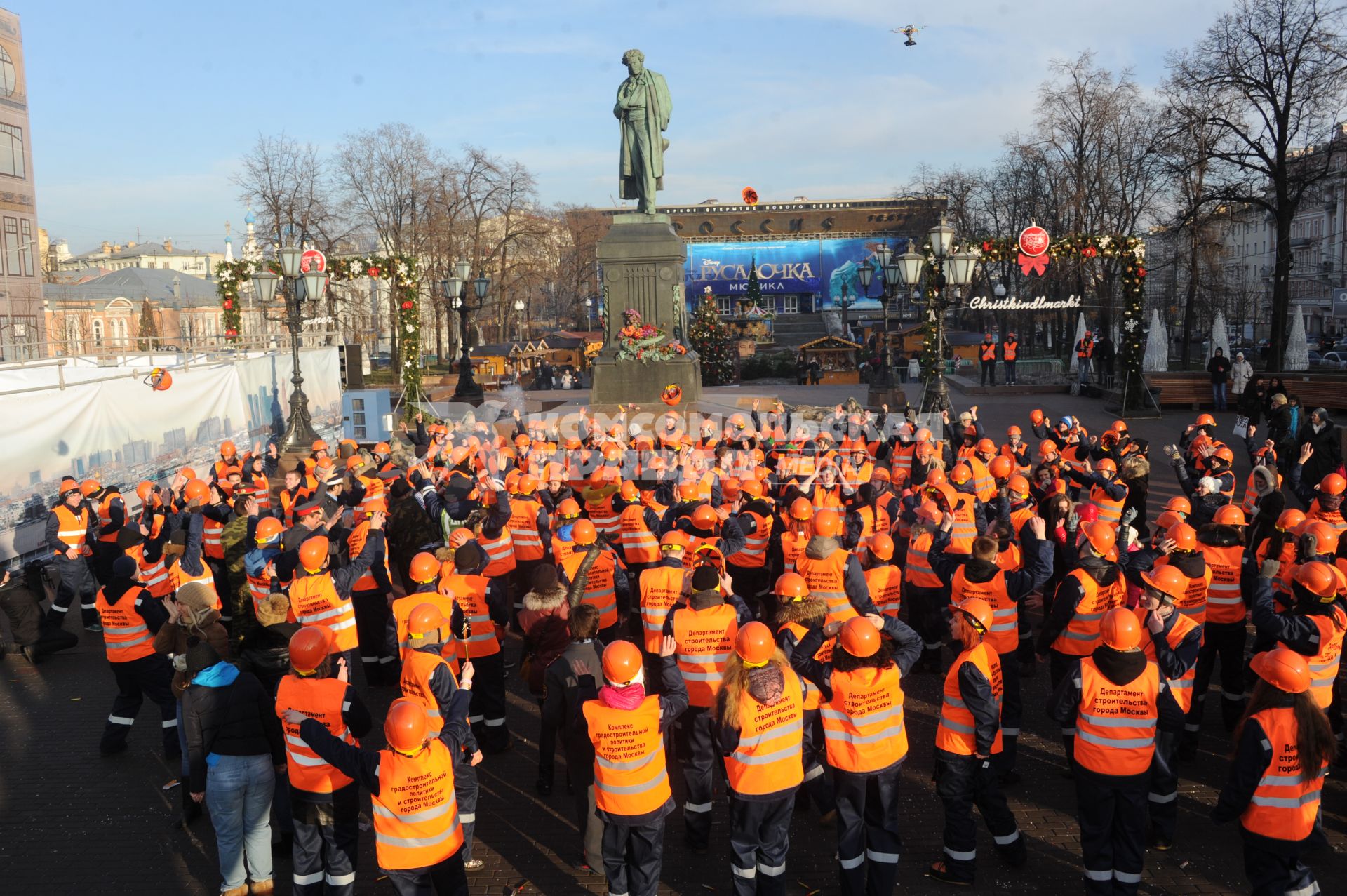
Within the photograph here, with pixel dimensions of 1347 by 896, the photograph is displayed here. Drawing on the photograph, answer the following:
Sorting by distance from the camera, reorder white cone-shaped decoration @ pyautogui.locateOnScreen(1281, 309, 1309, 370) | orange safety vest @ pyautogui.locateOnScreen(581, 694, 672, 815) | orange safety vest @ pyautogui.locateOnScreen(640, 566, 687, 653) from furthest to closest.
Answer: white cone-shaped decoration @ pyautogui.locateOnScreen(1281, 309, 1309, 370) < orange safety vest @ pyautogui.locateOnScreen(640, 566, 687, 653) < orange safety vest @ pyautogui.locateOnScreen(581, 694, 672, 815)

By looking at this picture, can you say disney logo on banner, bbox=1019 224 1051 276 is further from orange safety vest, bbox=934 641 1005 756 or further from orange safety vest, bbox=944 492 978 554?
orange safety vest, bbox=934 641 1005 756

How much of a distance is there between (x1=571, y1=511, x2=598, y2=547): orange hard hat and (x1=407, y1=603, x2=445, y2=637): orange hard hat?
1996 mm

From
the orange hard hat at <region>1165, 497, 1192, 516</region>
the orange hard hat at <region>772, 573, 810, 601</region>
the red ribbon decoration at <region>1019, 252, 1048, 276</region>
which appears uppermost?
the red ribbon decoration at <region>1019, 252, 1048, 276</region>

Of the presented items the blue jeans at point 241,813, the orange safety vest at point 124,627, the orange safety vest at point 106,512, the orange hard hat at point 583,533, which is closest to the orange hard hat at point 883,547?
the orange hard hat at point 583,533

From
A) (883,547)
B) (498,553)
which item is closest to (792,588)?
(883,547)

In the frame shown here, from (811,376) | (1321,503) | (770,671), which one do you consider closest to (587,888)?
(770,671)

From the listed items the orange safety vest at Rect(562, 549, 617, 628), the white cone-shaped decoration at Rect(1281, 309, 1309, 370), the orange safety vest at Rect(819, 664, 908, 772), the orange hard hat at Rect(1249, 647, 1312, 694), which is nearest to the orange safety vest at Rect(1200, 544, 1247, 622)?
the orange hard hat at Rect(1249, 647, 1312, 694)

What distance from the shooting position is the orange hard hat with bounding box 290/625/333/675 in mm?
5207

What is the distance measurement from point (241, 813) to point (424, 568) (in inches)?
72.4

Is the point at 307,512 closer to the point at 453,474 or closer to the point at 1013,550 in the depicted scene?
the point at 453,474

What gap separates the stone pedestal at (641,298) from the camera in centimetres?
2089

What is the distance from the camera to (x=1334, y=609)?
6.01 m

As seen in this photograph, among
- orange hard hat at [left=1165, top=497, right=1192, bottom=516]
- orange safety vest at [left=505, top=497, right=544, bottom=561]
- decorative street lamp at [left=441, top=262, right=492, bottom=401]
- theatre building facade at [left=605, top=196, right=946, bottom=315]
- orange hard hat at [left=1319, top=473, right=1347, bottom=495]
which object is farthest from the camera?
theatre building facade at [left=605, top=196, right=946, bottom=315]

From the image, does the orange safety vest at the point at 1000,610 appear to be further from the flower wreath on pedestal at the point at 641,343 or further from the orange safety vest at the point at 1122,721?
the flower wreath on pedestal at the point at 641,343
